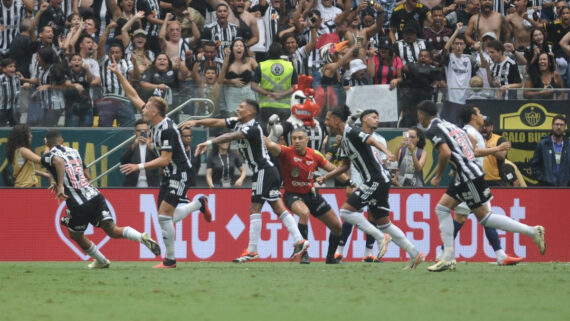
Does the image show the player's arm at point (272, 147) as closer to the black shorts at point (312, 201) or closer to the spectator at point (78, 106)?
the black shorts at point (312, 201)

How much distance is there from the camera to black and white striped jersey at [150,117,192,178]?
1333 cm

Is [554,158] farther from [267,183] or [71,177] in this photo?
[71,177]

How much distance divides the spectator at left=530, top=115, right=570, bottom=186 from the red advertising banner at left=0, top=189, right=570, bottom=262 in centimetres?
40

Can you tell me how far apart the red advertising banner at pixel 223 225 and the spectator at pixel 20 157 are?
23 cm

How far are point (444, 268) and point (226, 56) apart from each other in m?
7.89

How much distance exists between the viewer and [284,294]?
9898 millimetres

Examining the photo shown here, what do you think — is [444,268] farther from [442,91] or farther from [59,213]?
[59,213]

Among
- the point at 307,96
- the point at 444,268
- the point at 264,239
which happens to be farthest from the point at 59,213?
the point at 444,268

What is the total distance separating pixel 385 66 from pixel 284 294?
33.5 ft

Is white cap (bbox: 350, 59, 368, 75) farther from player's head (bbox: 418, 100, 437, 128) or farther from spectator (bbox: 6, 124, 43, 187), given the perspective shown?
player's head (bbox: 418, 100, 437, 128)

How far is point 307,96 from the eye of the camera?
16969 mm

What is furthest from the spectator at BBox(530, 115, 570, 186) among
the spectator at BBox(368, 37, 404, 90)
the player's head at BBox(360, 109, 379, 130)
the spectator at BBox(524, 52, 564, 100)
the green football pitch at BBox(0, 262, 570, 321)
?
the green football pitch at BBox(0, 262, 570, 321)

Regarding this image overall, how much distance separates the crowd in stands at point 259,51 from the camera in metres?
17.7

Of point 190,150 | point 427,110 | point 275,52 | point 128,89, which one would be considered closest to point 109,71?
point 190,150
